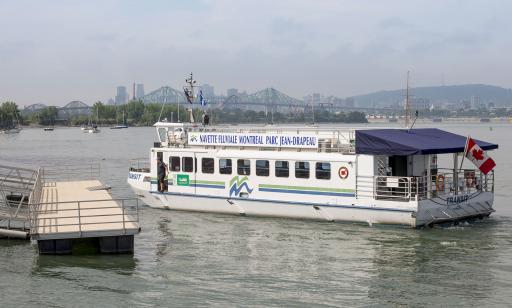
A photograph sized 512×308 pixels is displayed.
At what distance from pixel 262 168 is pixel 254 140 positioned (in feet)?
4.69

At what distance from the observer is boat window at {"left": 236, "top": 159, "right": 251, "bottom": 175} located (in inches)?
1084

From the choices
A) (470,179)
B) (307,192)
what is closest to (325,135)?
(307,192)

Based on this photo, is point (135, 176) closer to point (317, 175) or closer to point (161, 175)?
point (161, 175)

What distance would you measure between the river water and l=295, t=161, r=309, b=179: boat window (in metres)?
1.71

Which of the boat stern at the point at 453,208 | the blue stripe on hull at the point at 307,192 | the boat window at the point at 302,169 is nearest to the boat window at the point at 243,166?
the blue stripe on hull at the point at 307,192

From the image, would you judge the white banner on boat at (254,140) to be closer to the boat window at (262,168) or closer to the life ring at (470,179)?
the boat window at (262,168)

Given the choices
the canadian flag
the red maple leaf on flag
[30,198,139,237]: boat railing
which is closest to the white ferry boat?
the canadian flag

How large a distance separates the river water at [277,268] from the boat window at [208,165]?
3.06 meters

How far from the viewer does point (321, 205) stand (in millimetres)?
25656

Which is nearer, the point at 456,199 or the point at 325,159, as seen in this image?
the point at 456,199

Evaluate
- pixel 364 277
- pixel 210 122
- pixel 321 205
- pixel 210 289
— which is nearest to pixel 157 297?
pixel 210 289

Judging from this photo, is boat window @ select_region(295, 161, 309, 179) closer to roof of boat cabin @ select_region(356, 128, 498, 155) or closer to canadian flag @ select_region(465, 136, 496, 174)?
roof of boat cabin @ select_region(356, 128, 498, 155)

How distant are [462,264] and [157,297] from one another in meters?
8.72

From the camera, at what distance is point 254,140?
92.1 ft
